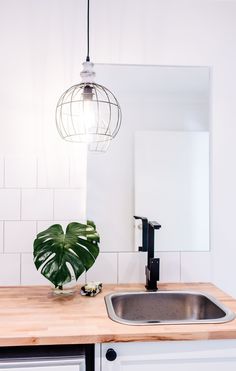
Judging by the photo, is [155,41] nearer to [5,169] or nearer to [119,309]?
[5,169]

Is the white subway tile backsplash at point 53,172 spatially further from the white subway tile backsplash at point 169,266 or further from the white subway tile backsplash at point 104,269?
the white subway tile backsplash at point 169,266

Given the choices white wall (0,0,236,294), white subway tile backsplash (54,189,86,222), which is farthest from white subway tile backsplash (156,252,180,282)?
white subway tile backsplash (54,189,86,222)

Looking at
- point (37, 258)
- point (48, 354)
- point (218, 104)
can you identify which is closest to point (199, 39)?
point (218, 104)

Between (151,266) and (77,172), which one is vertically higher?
(77,172)

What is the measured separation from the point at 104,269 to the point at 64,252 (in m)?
0.39

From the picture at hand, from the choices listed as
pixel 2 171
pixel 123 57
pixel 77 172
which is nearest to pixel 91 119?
pixel 77 172

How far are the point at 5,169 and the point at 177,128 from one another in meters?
0.93

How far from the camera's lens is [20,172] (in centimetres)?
164

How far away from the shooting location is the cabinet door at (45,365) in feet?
3.37

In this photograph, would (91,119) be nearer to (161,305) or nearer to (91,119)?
(91,119)

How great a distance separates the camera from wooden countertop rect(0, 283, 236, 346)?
104 centimetres

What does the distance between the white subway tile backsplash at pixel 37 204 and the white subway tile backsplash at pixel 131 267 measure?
44 cm

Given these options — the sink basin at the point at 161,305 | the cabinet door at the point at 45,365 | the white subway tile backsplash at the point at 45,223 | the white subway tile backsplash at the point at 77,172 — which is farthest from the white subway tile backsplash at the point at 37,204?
the cabinet door at the point at 45,365

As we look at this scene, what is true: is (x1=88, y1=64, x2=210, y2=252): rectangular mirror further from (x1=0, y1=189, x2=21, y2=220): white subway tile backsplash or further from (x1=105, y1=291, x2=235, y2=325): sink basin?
(x1=0, y1=189, x2=21, y2=220): white subway tile backsplash
